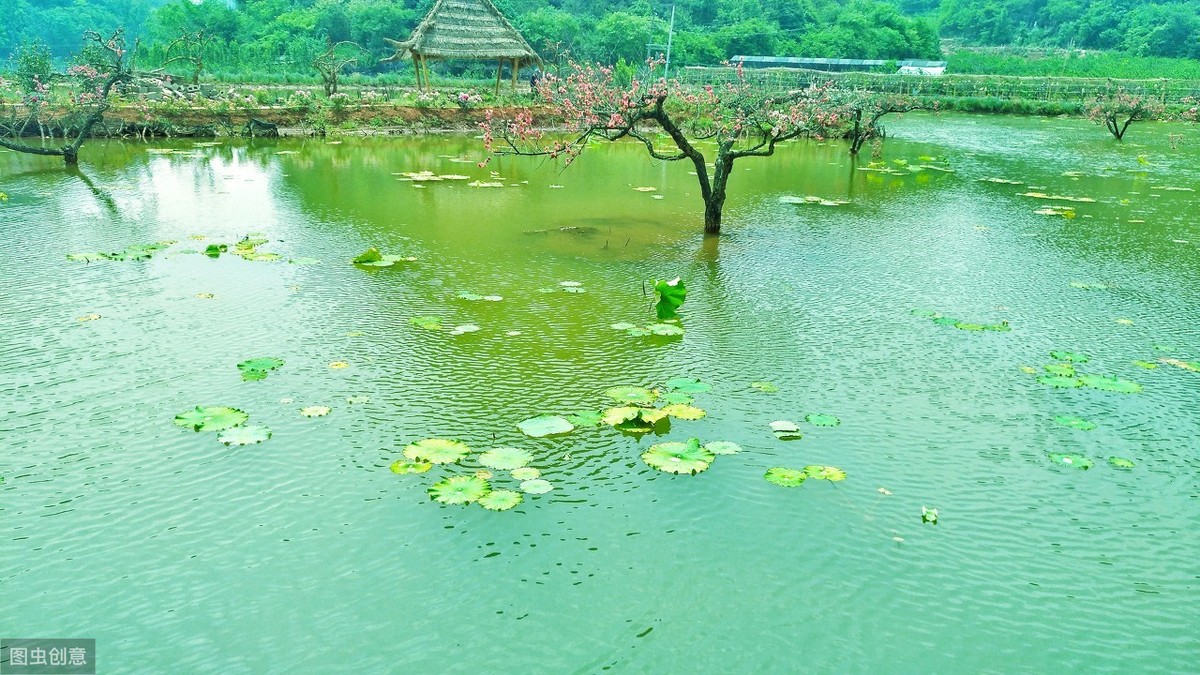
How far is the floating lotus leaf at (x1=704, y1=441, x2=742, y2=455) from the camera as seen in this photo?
3.50 meters

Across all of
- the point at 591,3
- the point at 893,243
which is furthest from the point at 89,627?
the point at 591,3

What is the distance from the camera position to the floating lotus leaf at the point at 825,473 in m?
3.34

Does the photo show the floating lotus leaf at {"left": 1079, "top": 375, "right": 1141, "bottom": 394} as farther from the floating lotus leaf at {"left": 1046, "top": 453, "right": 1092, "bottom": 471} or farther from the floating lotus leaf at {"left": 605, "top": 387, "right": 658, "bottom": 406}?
the floating lotus leaf at {"left": 605, "top": 387, "right": 658, "bottom": 406}

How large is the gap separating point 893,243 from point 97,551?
20.8ft

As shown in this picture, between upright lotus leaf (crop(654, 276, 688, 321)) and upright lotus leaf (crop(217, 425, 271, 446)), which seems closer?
upright lotus leaf (crop(217, 425, 271, 446))

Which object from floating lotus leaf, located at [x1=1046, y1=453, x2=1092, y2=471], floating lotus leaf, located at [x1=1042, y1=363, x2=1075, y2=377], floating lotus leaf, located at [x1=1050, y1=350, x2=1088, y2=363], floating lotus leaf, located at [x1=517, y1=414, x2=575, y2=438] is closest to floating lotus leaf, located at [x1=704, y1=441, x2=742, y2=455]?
floating lotus leaf, located at [x1=517, y1=414, x2=575, y2=438]

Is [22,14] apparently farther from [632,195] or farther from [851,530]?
[851,530]

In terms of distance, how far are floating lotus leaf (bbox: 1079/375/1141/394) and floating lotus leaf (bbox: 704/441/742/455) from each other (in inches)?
78.5

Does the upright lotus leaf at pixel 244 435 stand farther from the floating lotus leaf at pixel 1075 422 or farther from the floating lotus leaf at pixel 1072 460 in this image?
the floating lotus leaf at pixel 1075 422

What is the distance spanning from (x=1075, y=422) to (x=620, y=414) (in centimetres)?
205

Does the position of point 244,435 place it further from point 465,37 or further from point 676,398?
point 465,37

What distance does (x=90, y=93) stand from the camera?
41.0ft

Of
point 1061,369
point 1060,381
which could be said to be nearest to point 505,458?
point 1060,381

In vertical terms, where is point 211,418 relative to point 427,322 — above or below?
below
